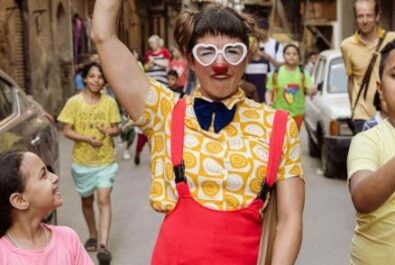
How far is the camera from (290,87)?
11.3 metres

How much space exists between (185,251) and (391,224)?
0.68 metres

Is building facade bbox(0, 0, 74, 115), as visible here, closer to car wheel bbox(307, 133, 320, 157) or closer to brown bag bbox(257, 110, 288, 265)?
car wheel bbox(307, 133, 320, 157)

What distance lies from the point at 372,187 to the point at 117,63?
881mm

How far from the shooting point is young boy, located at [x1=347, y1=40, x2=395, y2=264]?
272 centimetres

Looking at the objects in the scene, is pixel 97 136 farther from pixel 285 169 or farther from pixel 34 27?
pixel 34 27

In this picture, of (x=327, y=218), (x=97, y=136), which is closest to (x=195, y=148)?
(x=97, y=136)

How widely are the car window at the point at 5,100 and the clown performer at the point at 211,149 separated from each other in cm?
353

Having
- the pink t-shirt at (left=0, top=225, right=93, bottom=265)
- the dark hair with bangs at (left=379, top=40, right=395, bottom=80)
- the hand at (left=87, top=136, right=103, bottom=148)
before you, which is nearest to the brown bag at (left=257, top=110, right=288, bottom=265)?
the dark hair with bangs at (left=379, top=40, right=395, bottom=80)

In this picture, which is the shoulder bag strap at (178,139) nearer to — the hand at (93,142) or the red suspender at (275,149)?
the red suspender at (275,149)

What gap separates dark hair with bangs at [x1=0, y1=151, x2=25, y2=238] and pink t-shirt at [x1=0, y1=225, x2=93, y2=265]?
2.5 inches

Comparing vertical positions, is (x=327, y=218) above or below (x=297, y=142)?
below

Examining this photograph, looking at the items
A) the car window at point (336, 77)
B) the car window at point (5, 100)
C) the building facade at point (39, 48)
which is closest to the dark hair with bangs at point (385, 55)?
the car window at point (5, 100)

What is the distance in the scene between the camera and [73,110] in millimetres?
7055

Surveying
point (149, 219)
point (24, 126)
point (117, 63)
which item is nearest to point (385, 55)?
point (117, 63)
